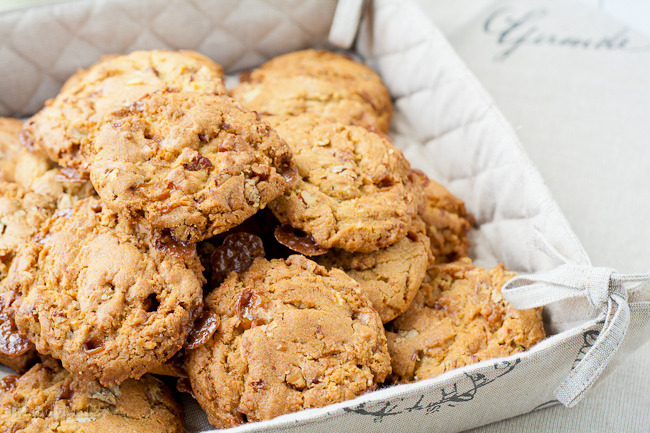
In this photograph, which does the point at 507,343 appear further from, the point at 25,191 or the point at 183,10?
the point at 183,10

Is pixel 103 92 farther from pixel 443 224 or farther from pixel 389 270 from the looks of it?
pixel 443 224

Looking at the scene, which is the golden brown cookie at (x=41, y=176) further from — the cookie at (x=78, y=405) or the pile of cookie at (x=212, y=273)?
the cookie at (x=78, y=405)

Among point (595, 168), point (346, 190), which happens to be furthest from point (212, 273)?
point (595, 168)

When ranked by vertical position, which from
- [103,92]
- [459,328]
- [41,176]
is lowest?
[459,328]

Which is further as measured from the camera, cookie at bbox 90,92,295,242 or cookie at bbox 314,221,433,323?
cookie at bbox 314,221,433,323

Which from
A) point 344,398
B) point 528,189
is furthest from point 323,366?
point 528,189

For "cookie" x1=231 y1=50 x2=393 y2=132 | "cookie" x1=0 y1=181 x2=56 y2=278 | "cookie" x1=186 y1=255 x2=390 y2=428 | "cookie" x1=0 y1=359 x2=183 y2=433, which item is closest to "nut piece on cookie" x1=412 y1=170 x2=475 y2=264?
"cookie" x1=231 y1=50 x2=393 y2=132

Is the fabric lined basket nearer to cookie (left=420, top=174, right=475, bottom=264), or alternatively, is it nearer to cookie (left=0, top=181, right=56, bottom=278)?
cookie (left=420, top=174, right=475, bottom=264)
